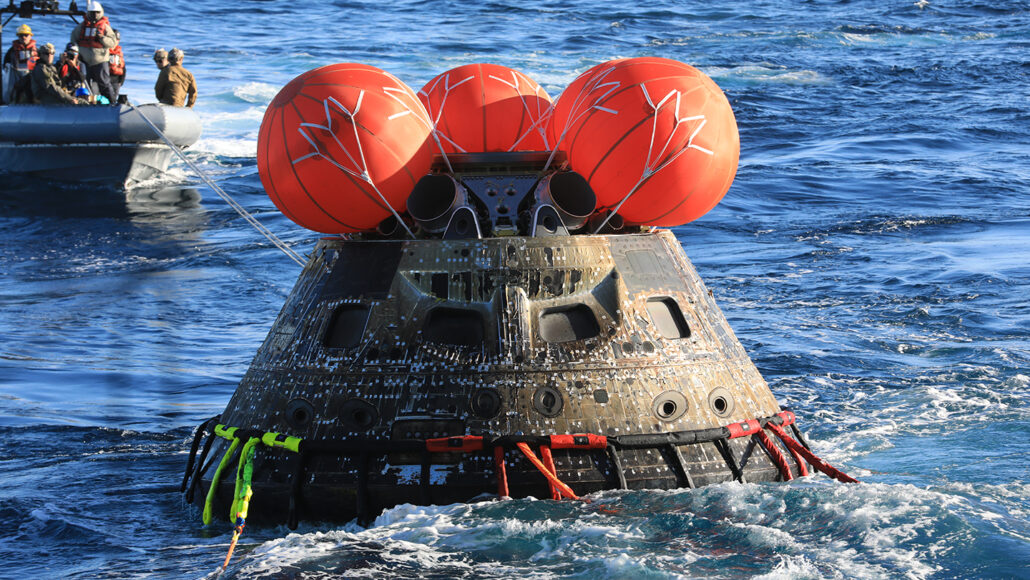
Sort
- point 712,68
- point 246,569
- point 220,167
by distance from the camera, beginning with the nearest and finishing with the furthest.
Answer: point 246,569 < point 220,167 < point 712,68

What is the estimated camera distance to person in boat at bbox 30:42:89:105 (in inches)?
720

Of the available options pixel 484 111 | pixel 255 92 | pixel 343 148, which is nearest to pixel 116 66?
pixel 255 92

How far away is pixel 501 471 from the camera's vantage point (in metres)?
5.27

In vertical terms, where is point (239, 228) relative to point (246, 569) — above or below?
below

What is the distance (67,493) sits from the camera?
7.25 metres

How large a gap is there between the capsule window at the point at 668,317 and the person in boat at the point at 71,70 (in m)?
14.6

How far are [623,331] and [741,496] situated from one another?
100cm

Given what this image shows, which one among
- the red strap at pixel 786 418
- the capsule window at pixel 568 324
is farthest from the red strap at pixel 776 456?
the capsule window at pixel 568 324

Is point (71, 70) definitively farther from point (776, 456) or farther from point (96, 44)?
point (776, 456)

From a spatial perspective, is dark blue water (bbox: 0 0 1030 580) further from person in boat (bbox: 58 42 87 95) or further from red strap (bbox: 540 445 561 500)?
person in boat (bbox: 58 42 87 95)

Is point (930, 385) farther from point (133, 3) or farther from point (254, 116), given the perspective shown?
point (133, 3)

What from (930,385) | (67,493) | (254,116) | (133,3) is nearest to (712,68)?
(254,116)

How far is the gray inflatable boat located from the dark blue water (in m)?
0.55

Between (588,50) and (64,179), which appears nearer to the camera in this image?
(64,179)
